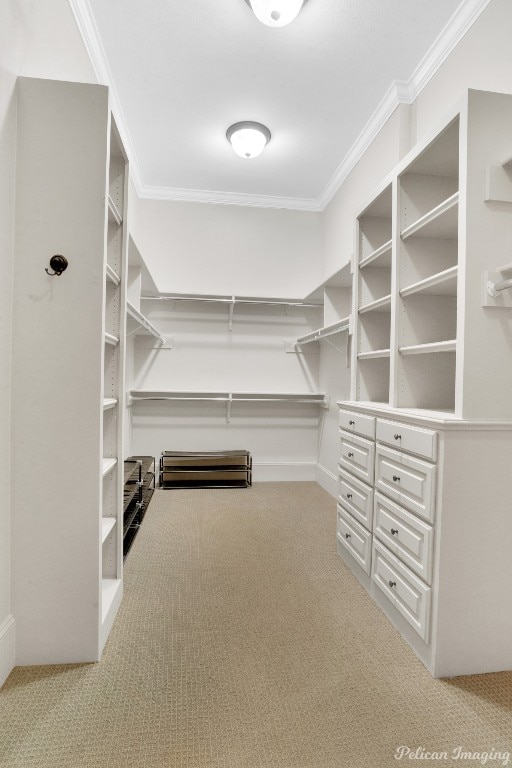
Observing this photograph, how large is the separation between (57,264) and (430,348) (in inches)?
59.2

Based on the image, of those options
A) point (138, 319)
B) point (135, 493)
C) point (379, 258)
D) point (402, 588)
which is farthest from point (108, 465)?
point (379, 258)

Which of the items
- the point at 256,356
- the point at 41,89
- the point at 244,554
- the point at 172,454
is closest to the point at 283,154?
the point at 256,356

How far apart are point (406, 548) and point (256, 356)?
2.98m

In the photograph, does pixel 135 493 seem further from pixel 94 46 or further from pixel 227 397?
pixel 94 46

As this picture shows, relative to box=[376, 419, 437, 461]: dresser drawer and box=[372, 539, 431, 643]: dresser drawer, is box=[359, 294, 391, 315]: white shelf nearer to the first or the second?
box=[376, 419, 437, 461]: dresser drawer

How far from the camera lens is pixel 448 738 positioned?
1.26 metres

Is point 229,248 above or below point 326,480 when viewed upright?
above

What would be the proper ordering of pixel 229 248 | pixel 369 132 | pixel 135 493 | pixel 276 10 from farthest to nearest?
1. pixel 229 248
2. pixel 369 132
3. pixel 135 493
4. pixel 276 10

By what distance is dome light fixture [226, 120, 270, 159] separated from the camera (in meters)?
3.25

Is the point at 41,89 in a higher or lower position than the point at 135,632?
higher

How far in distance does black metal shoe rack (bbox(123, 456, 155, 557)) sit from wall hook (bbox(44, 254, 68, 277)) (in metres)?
1.44

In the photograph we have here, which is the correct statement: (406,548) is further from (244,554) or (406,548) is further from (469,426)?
(244,554)

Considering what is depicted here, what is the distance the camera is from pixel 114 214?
1842 mm

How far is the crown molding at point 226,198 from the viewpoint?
170 inches
